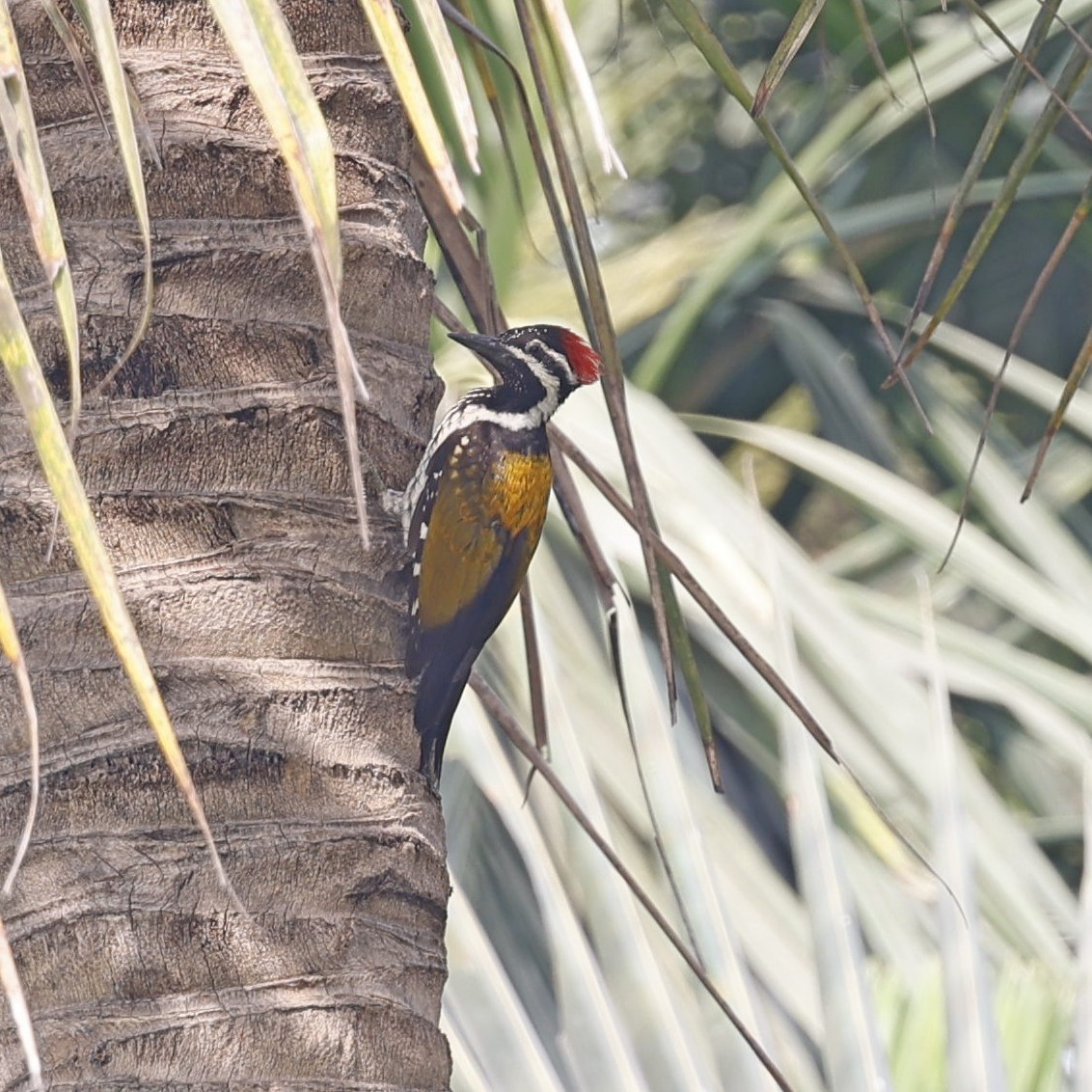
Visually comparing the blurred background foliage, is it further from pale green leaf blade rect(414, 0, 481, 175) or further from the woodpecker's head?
pale green leaf blade rect(414, 0, 481, 175)

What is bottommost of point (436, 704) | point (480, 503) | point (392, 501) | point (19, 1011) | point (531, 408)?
point (19, 1011)

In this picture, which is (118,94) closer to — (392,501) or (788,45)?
(788,45)

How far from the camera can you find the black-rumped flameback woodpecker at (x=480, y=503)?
2242 millimetres

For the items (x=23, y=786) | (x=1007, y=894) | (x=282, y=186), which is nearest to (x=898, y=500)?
(x=1007, y=894)

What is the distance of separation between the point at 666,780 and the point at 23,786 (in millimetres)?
1284

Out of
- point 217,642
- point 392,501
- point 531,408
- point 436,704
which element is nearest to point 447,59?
point 217,642

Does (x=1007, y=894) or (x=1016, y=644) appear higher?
(x=1016, y=644)

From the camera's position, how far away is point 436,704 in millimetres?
2094

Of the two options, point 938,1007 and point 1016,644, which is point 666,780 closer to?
point 938,1007

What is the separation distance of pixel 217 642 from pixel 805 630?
2.06 meters

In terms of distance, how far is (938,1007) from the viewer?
102 inches

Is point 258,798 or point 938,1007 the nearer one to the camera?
point 258,798

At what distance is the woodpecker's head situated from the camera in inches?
123

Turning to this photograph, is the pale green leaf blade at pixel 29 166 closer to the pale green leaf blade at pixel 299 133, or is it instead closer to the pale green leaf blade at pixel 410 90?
the pale green leaf blade at pixel 299 133
